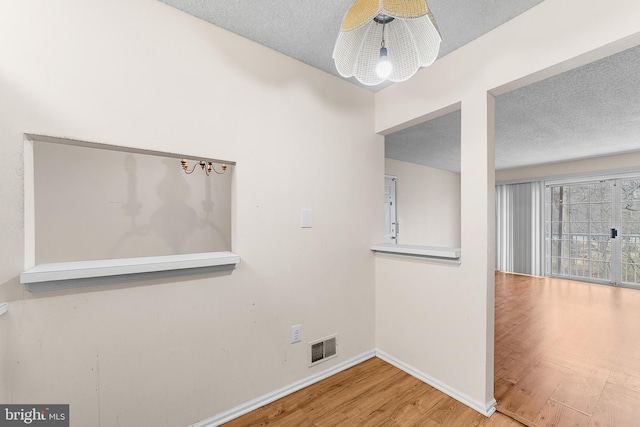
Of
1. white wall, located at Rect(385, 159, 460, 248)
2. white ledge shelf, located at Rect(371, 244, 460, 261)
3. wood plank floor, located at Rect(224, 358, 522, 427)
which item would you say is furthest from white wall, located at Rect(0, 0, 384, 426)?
white wall, located at Rect(385, 159, 460, 248)

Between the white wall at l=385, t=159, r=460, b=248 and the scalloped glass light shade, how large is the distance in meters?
3.59

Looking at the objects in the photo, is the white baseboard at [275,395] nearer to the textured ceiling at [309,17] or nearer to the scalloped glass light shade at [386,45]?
the scalloped glass light shade at [386,45]

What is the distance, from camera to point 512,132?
3.49m

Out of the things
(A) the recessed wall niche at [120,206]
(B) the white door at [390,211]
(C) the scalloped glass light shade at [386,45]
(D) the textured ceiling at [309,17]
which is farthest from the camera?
(B) the white door at [390,211]

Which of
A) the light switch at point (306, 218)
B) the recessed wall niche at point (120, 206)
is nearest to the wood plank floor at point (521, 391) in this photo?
the light switch at point (306, 218)

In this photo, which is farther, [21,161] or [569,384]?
[569,384]

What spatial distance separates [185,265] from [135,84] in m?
1.01

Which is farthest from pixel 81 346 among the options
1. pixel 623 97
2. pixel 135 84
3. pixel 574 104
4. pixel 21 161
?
pixel 623 97

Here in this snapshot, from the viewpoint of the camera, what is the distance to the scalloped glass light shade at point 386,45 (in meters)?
1.09

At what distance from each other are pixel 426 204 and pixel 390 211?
52.8 inches

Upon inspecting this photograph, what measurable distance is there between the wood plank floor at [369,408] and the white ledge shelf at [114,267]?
1002 mm

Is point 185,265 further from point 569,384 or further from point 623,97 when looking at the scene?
point 623,97

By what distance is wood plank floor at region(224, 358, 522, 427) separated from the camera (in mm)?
1596

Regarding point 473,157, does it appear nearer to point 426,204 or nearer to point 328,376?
point 328,376
